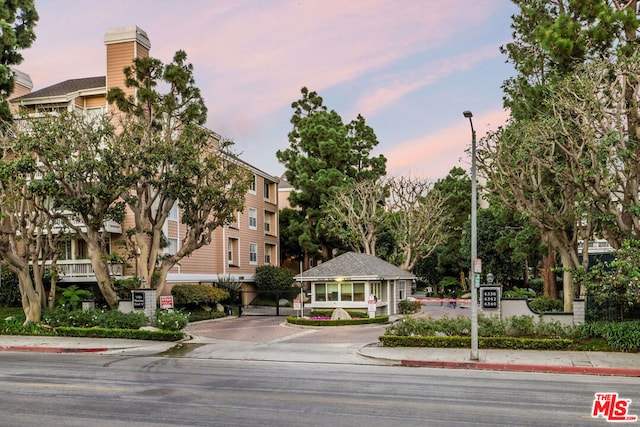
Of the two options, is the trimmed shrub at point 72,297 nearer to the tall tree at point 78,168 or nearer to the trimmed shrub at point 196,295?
the tall tree at point 78,168

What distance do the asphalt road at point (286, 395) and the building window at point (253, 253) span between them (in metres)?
34.2

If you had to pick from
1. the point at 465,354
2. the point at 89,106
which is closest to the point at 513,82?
the point at 465,354

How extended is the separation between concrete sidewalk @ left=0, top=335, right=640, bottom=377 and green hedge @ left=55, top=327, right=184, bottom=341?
429mm

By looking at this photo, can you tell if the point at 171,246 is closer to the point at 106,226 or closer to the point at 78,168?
the point at 106,226

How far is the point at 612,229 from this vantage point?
25000mm

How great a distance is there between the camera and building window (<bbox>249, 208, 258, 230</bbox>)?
180 ft

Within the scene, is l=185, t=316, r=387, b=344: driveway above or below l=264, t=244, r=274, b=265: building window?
below

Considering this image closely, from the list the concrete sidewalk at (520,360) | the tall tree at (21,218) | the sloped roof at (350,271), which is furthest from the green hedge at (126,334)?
the sloped roof at (350,271)

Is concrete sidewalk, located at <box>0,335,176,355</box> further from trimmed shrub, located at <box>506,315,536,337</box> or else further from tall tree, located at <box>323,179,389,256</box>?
tall tree, located at <box>323,179,389,256</box>

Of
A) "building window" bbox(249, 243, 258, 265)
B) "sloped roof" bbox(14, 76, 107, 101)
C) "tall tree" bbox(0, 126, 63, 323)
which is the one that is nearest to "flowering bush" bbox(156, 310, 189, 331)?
"tall tree" bbox(0, 126, 63, 323)

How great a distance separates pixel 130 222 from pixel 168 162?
9204mm

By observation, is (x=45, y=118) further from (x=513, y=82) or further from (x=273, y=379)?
(x=513, y=82)

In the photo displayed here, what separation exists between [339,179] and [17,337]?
34223mm

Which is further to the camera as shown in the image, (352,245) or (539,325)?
(352,245)
